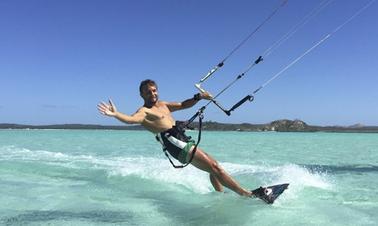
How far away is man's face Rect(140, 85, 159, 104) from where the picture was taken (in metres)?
8.57

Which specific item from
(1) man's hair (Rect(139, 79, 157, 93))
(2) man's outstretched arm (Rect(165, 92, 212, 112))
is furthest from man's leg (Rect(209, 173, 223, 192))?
(1) man's hair (Rect(139, 79, 157, 93))

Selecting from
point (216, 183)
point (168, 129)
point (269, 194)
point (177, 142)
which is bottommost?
point (269, 194)

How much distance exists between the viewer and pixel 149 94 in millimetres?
8570

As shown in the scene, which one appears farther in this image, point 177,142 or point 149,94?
point 177,142

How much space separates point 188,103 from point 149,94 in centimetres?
121

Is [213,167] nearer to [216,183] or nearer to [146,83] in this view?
[216,183]

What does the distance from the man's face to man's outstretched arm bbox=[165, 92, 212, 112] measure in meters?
0.75

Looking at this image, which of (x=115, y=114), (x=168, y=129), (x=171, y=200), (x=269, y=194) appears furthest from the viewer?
(x=171, y=200)

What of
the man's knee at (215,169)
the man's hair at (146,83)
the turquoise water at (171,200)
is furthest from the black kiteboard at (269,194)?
the man's hair at (146,83)

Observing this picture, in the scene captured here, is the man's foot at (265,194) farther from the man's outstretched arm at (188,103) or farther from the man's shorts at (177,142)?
the man's outstretched arm at (188,103)

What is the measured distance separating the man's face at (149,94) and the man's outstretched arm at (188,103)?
749 mm

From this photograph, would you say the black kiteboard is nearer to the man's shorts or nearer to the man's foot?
the man's foot

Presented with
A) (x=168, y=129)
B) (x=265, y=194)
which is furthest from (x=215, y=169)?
(x=168, y=129)

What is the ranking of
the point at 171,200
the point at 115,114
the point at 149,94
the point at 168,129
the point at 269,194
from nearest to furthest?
the point at 115,114 < the point at 149,94 < the point at 168,129 < the point at 269,194 < the point at 171,200
